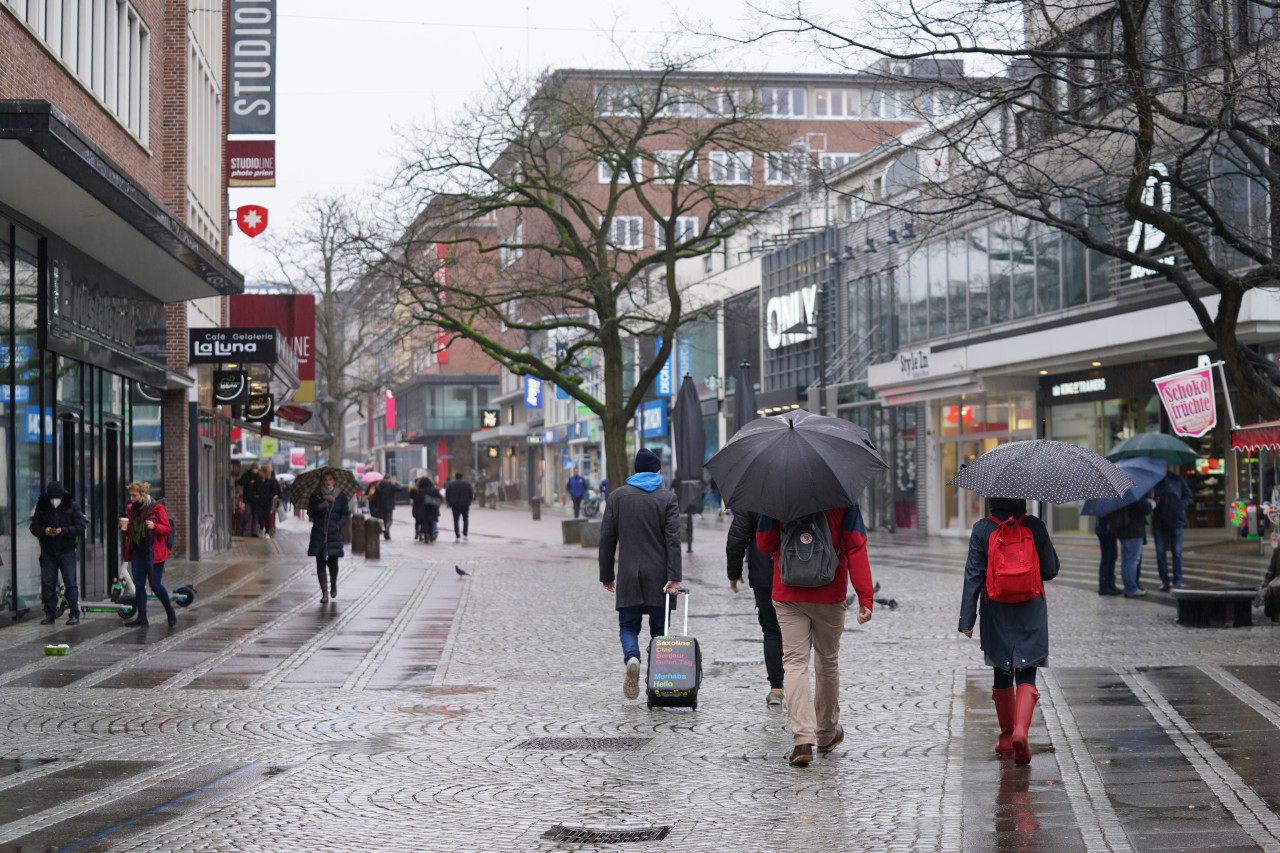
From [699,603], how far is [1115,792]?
504 inches

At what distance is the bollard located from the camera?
33.2 m

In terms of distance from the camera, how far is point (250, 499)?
4350 centimetres

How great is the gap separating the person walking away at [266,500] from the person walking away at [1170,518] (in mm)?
27594

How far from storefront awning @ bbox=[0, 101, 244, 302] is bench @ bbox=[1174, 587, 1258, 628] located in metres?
11.3

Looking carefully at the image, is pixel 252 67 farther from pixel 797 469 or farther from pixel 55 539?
pixel 797 469

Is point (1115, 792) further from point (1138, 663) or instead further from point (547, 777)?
point (1138, 663)

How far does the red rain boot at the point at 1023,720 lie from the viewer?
861 cm

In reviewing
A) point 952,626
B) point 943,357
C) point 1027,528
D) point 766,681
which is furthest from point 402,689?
point 943,357

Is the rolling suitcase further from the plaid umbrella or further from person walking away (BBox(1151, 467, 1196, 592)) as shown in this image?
person walking away (BBox(1151, 467, 1196, 592))

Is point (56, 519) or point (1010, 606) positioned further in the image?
point (56, 519)

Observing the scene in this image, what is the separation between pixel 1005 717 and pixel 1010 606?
24.7 inches

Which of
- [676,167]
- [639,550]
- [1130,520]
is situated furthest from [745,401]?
[639,550]

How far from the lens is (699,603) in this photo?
20.6 meters

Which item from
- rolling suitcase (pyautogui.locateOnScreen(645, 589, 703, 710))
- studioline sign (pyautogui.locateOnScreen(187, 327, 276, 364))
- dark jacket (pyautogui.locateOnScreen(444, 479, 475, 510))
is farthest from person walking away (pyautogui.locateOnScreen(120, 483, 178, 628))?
dark jacket (pyautogui.locateOnScreen(444, 479, 475, 510))
